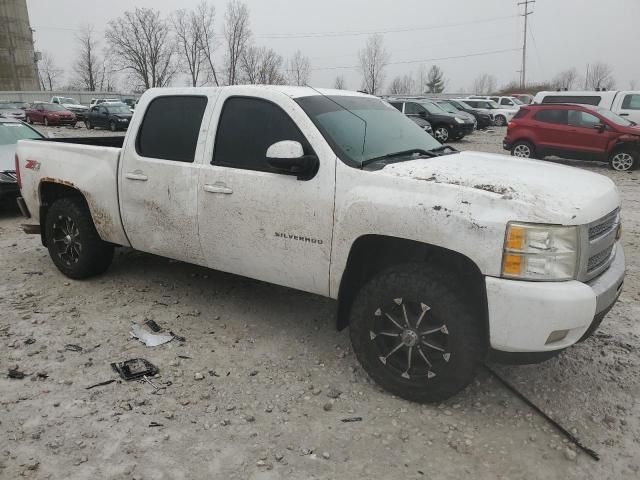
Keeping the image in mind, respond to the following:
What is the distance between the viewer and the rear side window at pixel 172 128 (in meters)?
4.09

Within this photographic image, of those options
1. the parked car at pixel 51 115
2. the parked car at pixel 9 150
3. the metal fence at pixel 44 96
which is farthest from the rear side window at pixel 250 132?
the metal fence at pixel 44 96

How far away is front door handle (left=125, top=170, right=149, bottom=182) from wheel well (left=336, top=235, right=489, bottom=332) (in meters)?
1.96

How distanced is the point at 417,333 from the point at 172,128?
254 cm

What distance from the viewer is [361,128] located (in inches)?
148

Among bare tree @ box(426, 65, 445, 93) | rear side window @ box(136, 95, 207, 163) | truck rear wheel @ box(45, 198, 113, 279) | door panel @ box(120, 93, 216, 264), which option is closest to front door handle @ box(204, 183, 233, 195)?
door panel @ box(120, 93, 216, 264)

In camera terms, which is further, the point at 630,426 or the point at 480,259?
the point at 630,426

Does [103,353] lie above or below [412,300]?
below

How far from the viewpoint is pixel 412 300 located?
305 cm

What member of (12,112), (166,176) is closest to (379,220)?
(166,176)

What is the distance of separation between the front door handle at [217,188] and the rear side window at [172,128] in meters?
0.31

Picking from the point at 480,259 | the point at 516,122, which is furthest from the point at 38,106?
the point at 480,259

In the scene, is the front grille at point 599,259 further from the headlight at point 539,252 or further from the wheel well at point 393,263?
the wheel well at point 393,263

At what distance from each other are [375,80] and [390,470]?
7107 cm

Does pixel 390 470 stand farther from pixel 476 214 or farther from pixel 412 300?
pixel 476 214
